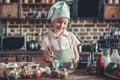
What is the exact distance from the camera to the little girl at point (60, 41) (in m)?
2.39

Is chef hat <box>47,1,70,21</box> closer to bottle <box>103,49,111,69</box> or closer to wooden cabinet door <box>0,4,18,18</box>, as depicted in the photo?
bottle <box>103,49,111,69</box>

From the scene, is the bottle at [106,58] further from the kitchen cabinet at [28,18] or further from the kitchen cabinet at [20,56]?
the kitchen cabinet at [28,18]

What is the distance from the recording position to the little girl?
2395 millimetres

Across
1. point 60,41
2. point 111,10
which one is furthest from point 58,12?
point 111,10

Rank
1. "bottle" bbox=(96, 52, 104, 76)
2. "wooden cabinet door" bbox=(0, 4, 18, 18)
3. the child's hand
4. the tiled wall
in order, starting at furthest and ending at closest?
the tiled wall
"wooden cabinet door" bbox=(0, 4, 18, 18)
the child's hand
"bottle" bbox=(96, 52, 104, 76)

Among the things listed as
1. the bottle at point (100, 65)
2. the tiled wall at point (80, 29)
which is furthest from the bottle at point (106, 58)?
the tiled wall at point (80, 29)

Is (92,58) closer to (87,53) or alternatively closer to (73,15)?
(87,53)

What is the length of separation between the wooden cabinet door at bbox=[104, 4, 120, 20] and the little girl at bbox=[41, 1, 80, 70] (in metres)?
2.63

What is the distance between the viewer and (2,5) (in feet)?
16.6

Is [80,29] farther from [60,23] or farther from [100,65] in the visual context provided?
[100,65]

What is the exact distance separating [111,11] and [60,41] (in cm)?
273

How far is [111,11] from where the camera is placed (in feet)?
16.8

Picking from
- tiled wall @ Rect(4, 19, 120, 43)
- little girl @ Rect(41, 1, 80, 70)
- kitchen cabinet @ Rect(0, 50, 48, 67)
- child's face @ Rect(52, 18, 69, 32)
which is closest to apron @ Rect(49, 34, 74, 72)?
little girl @ Rect(41, 1, 80, 70)

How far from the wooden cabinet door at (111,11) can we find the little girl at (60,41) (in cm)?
263
